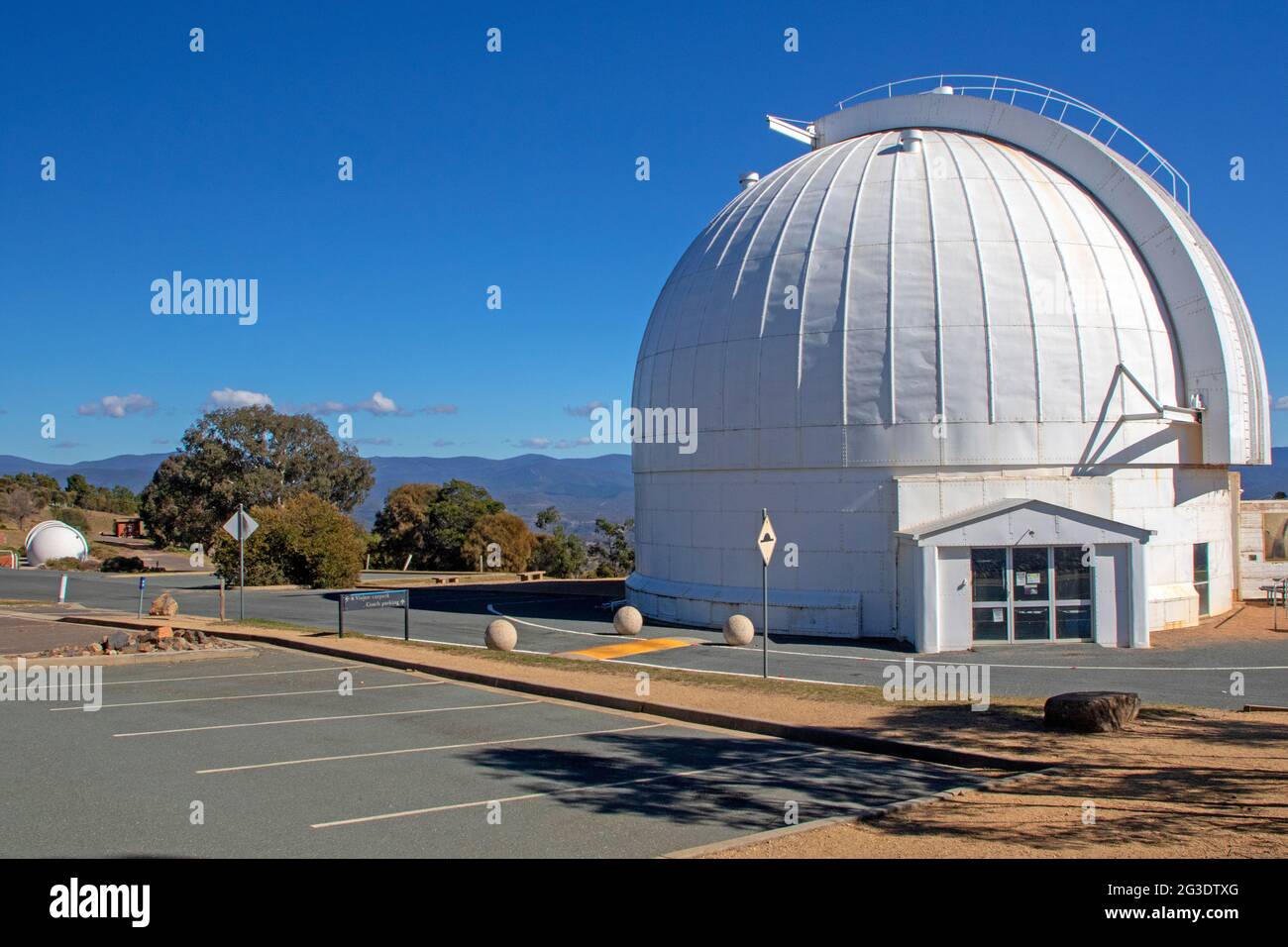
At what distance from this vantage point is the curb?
10242mm

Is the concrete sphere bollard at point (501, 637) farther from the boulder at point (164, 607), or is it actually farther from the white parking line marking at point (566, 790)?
the boulder at point (164, 607)

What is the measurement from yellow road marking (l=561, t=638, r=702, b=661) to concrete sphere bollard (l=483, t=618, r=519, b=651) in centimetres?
109

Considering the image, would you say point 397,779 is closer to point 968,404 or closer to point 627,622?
point 627,622

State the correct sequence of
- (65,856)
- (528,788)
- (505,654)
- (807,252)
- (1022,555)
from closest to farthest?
(65,856)
(528,788)
(505,654)
(1022,555)
(807,252)

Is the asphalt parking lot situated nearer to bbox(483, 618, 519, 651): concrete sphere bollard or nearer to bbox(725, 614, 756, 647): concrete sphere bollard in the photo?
bbox(483, 618, 519, 651): concrete sphere bollard

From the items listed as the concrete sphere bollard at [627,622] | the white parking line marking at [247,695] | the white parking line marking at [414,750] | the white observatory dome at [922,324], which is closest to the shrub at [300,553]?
the white observatory dome at [922,324]

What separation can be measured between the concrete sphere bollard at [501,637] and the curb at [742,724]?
185 centimetres

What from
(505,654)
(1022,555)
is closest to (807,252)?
(1022,555)

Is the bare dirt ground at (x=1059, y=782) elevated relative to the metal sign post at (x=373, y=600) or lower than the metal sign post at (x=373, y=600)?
lower

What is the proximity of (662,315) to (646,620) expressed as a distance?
27.9 ft

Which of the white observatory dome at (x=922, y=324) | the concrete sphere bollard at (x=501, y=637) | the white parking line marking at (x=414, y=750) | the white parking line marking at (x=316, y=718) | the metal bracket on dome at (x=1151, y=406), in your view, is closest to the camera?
the white parking line marking at (x=414, y=750)

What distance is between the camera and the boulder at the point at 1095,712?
1129 cm
